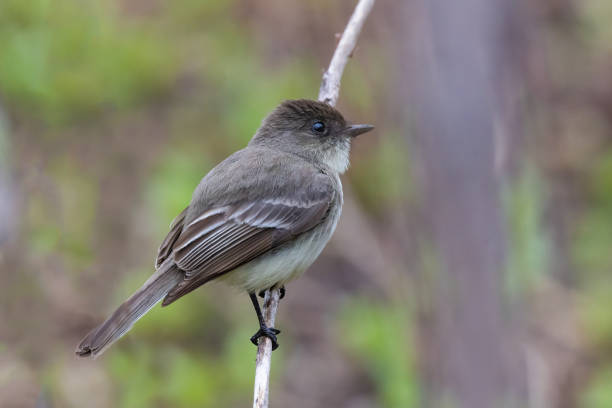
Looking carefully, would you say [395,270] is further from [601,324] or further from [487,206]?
[487,206]

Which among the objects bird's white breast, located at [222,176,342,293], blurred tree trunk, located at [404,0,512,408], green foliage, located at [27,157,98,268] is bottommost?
blurred tree trunk, located at [404,0,512,408]

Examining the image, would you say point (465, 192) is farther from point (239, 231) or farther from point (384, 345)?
point (384, 345)

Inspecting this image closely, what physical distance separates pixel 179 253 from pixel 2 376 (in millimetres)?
1707

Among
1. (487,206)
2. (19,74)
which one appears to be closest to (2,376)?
(19,74)

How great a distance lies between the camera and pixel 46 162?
575 centimetres

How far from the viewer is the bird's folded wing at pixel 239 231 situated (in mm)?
3746

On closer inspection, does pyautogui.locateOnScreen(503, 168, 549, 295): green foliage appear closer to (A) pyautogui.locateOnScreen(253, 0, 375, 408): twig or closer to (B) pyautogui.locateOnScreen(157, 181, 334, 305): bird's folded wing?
(A) pyautogui.locateOnScreen(253, 0, 375, 408): twig

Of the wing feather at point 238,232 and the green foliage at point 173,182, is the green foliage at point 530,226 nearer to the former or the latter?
the wing feather at point 238,232

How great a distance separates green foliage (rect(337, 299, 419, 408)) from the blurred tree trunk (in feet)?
9.11

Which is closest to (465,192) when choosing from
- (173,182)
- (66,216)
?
(173,182)

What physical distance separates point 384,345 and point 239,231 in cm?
190

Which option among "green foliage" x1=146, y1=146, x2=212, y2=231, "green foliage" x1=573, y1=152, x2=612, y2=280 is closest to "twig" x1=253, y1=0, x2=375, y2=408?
"green foliage" x1=146, y1=146, x2=212, y2=231

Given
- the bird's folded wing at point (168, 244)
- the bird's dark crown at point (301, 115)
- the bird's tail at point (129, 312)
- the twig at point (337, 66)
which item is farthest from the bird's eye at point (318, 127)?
the bird's tail at point (129, 312)

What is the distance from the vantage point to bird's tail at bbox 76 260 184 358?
11.3 feet
